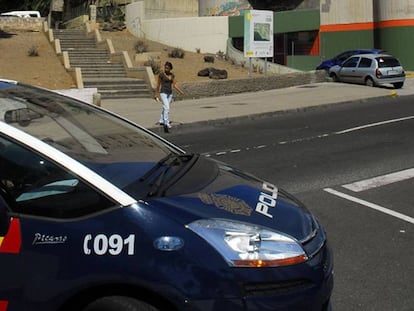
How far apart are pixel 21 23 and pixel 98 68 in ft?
38.5

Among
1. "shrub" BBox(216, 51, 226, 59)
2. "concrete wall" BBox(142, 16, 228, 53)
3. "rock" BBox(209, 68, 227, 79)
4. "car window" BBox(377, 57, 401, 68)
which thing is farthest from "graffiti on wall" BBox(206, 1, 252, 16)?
"car window" BBox(377, 57, 401, 68)

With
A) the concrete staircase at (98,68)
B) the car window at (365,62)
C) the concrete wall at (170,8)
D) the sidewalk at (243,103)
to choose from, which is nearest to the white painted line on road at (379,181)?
the sidewalk at (243,103)

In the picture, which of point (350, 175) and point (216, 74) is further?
point (216, 74)

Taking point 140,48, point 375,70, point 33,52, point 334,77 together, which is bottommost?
point 334,77

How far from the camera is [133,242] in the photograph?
263 centimetres

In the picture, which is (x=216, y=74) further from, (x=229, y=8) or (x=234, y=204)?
(x=234, y=204)

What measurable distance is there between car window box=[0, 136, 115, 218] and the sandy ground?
19.8 m

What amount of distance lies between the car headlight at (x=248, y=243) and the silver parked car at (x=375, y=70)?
2360cm

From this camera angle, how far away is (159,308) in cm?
262

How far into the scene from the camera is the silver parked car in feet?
82.0

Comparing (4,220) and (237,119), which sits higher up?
(4,220)

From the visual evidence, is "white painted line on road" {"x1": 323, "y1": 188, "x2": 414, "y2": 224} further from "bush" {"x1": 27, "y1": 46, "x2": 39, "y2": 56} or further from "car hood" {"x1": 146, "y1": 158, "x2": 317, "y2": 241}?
"bush" {"x1": 27, "y1": 46, "x2": 39, "y2": 56}

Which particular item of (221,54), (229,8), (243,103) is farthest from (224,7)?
(243,103)

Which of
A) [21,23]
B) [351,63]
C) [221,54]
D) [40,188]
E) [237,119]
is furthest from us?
[21,23]
